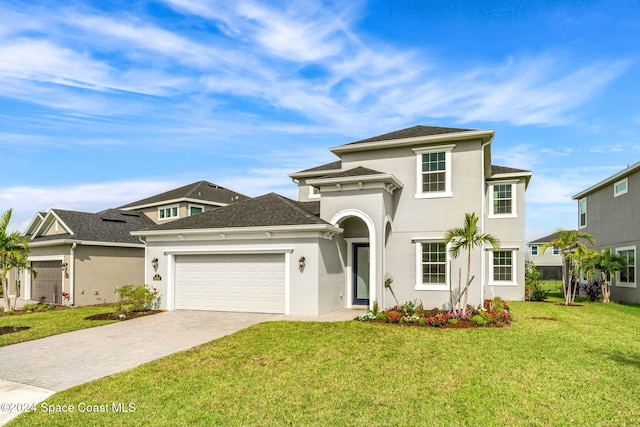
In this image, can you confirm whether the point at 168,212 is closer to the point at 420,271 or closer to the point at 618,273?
the point at 420,271

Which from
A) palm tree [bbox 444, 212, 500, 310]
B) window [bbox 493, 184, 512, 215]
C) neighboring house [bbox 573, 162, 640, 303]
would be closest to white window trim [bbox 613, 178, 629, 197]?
neighboring house [bbox 573, 162, 640, 303]

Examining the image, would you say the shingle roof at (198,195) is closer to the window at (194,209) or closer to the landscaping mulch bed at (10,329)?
the window at (194,209)

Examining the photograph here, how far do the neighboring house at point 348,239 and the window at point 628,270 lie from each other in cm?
991

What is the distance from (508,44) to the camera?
14.1m

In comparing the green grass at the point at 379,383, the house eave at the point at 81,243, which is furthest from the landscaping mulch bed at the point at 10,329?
the green grass at the point at 379,383

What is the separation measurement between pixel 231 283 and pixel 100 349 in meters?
5.77

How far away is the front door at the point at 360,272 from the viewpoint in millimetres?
16305

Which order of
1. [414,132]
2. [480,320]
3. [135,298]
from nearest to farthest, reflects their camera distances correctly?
[480,320] < [135,298] < [414,132]

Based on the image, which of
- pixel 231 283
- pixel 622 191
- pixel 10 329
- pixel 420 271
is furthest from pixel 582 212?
pixel 10 329

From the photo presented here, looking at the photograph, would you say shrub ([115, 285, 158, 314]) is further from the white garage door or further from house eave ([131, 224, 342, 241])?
house eave ([131, 224, 342, 241])

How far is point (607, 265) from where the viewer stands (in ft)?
65.5

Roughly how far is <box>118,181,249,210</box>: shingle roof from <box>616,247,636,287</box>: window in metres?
24.2

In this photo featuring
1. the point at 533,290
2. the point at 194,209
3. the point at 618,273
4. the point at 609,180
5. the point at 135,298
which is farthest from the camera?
the point at 194,209

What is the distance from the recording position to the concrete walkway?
23.8 ft
